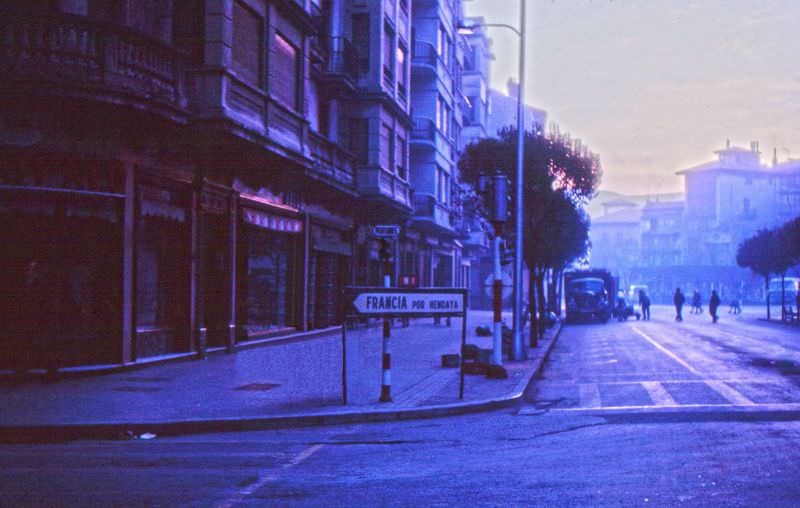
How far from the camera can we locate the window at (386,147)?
109ft

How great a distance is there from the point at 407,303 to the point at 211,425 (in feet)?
10.8

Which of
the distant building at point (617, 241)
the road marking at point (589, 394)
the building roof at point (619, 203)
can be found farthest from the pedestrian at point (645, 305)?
the building roof at point (619, 203)

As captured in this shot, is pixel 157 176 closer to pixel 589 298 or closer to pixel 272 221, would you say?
pixel 272 221

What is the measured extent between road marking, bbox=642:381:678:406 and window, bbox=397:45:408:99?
22913 millimetres

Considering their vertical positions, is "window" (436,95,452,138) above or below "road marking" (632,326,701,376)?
above

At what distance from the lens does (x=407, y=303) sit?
40.4 feet

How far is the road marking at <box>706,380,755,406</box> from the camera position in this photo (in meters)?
12.1

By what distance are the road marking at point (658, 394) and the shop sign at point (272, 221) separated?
33.9 feet

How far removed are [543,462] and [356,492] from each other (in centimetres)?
189

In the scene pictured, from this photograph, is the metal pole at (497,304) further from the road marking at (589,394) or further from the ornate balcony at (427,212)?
the ornate balcony at (427,212)

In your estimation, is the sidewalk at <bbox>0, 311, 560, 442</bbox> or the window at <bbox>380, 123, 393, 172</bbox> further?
the window at <bbox>380, 123, 393, 172</bbox>

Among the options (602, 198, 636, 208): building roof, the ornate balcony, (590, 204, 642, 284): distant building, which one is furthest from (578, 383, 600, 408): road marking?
(602, 198, 636, 208): building roof

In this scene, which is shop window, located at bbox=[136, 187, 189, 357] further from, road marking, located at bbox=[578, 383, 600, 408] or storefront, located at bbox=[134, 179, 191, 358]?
road marking, located at bbox=[578, 383, 600, 408]

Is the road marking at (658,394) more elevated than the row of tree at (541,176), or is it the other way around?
the row of tree at (541,176)
